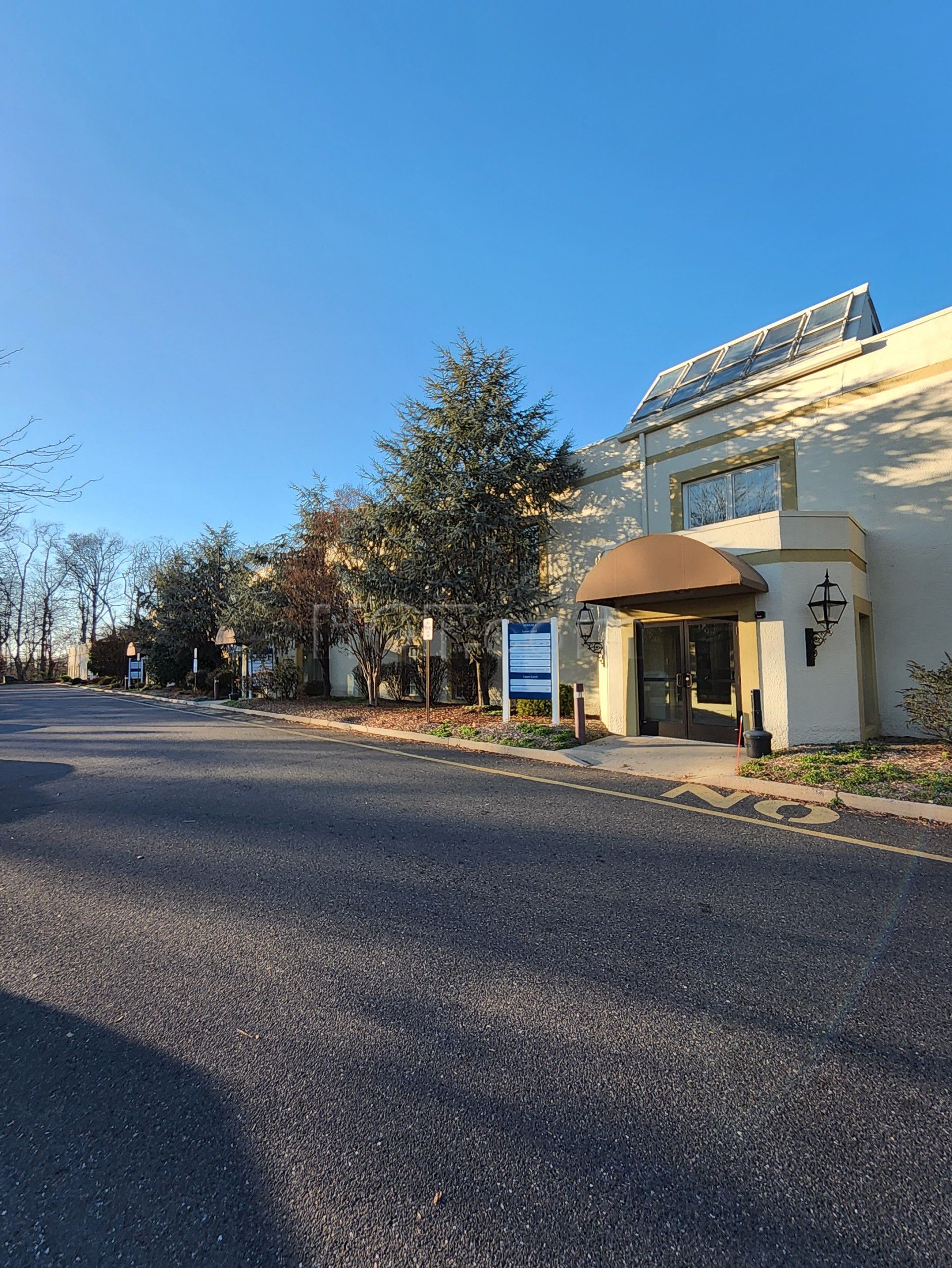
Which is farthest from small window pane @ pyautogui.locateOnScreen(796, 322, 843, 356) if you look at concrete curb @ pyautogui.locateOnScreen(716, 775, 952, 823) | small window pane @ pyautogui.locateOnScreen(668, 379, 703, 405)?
concrete curb @ pyautogui.locateOnScreen(716, 775, 952, 823)

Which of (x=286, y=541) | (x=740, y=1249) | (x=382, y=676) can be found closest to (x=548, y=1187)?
(x=740, y=1249)

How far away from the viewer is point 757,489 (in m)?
13.3

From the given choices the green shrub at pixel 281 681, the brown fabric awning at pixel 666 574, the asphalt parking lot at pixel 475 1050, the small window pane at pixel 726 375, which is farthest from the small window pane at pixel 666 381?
the green shrub at pixel 281 681

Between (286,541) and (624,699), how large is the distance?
49.4ft

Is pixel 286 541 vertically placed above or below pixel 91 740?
above

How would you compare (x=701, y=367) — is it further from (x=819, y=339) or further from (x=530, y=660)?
(x=530, y=660)

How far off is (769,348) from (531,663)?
10.2 meters

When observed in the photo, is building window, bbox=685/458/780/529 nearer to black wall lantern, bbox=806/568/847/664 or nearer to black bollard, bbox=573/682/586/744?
black wall lantern, bbox=806/568/847/664

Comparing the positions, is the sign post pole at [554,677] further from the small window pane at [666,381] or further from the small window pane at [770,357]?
the small window pane at [666,381]

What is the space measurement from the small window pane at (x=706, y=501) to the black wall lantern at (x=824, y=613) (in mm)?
4470

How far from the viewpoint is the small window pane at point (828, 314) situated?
528 inches

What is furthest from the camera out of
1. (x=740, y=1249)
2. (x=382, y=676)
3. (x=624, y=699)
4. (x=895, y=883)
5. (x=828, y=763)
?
(x=382, y=676)

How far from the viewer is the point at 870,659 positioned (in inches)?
438

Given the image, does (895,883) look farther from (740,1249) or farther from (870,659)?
(870,659)
